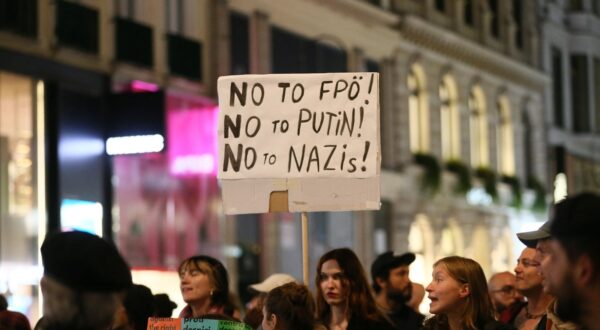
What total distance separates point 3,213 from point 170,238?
13.8ft

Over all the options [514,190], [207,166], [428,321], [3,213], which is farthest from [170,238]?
[514,190]

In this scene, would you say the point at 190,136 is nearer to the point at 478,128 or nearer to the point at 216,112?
the point at 216,112

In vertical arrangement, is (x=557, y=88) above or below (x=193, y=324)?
above

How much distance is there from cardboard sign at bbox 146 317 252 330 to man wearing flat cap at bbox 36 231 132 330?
283 cm

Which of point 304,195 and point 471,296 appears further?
point 304,195

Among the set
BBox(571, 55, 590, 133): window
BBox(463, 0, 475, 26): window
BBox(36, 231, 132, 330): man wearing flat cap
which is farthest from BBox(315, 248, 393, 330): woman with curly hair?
BBox(571, 55, 590, 133): window

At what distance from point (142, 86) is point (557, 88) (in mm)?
23460

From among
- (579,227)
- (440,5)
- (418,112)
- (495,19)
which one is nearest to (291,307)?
(579,227)

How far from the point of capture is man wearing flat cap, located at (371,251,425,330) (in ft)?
35.6

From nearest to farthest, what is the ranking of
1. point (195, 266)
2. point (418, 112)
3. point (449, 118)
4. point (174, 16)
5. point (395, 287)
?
point (195, 266) < point (395, 287) < point (174, 16) < point (418, 112) < point (449, 118)

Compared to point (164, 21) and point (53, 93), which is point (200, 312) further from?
point (164, 21)

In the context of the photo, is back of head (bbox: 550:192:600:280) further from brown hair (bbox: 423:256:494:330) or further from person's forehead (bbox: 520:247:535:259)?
person's forehead (bbox: 520:247:535:259)

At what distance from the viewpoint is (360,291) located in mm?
8562

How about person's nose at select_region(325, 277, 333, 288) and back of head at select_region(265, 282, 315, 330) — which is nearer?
back of head at select_region(265, 282, 315, 330)
